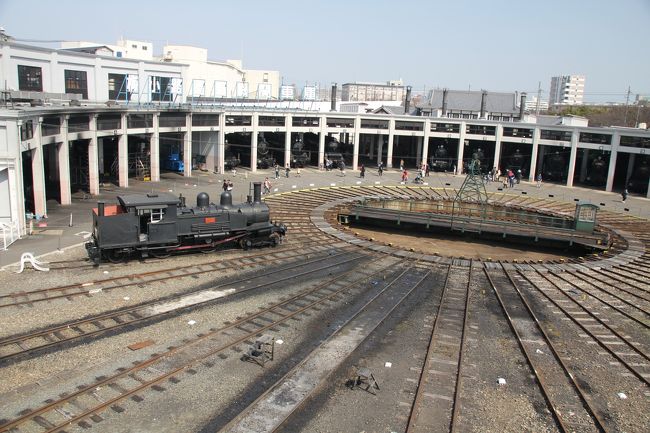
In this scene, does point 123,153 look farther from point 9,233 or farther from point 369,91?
point 369,91

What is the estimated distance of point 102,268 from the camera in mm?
22641

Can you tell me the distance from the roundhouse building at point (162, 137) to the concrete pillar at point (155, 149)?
88 mm

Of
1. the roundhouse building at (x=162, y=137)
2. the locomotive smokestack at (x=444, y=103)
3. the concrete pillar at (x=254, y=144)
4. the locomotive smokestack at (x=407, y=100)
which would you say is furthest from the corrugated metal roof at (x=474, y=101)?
the concrete pillar at (x=254, y=144)

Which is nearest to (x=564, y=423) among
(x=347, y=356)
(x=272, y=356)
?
(x=347, y=356)

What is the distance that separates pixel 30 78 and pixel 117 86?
9727 mm

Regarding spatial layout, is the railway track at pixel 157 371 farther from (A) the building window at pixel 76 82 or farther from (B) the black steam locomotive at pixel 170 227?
(A) the building window at pixel 76 82

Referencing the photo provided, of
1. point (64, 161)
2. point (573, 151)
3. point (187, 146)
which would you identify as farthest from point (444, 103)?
point (64, 161)

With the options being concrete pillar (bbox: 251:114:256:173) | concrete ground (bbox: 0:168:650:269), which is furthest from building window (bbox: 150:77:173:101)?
concrete ground (bbox: 0:168:650:269)

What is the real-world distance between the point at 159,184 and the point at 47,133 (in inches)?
517

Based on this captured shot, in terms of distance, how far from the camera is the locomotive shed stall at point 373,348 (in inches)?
492

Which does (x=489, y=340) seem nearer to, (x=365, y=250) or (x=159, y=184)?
(x=365, y=250)

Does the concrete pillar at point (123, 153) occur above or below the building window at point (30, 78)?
below

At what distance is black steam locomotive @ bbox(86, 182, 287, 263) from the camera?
22.8 meters

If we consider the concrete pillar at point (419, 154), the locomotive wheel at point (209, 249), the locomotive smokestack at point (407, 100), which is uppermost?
the locomotive smokestack at point (407, 100)
